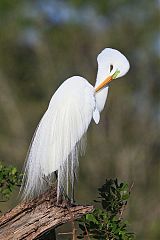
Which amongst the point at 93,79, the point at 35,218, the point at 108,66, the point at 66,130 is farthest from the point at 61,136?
the point at 93,79

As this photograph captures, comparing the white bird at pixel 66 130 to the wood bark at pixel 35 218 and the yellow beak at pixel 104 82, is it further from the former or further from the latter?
the wood bark at pixel 35 218

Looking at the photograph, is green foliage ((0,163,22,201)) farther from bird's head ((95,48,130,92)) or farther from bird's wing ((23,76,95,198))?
bird's head ((95,48,130,92))

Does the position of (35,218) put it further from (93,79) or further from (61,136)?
(93,79)

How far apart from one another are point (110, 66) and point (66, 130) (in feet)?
1.47

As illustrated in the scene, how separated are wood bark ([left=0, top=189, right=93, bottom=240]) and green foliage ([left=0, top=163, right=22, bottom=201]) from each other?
240 mm

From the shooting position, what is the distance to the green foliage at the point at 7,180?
352 centimetres

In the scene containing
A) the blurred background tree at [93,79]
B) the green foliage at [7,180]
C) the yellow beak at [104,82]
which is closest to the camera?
the green foliage at [7,180]

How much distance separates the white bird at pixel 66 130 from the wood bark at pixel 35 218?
0.21 m

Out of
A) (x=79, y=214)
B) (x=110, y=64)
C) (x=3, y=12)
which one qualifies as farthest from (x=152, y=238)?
(x=3, y=12)

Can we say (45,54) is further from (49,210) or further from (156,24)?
(49,210)

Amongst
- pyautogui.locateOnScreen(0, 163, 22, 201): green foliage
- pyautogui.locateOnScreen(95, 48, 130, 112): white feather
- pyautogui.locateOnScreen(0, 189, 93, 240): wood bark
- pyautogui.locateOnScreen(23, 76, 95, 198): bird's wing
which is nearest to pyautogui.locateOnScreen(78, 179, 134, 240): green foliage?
pyautogui.locateOnScreen(0, 189, 93, 240): wood bark

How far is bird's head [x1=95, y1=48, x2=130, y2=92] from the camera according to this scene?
399 centimetres

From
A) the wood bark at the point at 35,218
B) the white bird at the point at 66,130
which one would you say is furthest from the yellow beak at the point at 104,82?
the wood bark at the point at 35,218

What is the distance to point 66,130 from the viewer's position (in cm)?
380
